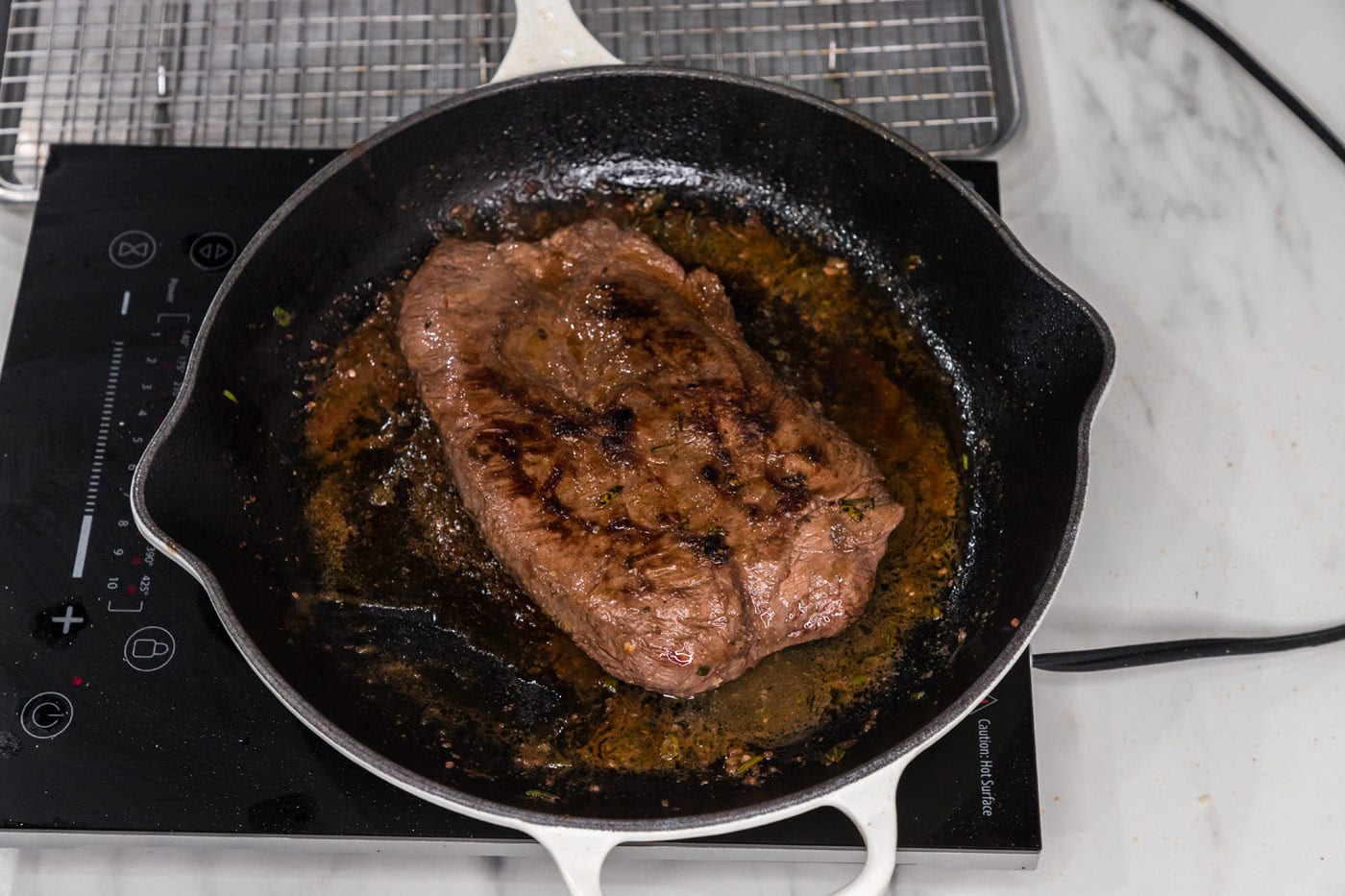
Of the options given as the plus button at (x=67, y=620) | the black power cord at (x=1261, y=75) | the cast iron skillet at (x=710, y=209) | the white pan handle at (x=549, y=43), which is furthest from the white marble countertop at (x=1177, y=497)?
the white pan handle at (x=549, y=43)

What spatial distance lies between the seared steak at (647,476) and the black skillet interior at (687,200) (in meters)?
0.20

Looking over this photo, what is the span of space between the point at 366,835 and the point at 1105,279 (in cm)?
177

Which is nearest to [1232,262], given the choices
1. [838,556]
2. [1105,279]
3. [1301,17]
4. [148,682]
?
[1105,279]

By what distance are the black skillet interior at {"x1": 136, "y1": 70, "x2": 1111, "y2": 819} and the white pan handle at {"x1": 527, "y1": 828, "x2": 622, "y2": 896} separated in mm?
73

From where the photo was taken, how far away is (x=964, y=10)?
2.59m

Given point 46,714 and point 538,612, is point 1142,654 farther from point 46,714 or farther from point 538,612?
point 46,714

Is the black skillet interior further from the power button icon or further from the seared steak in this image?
the power button icon

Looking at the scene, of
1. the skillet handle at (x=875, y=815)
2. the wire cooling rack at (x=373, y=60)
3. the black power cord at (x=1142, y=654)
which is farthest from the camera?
the wire cooling rack at (x=373, y=60)

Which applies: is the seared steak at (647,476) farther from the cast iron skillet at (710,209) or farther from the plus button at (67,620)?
the plus button at (67,620)

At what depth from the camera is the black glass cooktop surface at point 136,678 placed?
1.88 m

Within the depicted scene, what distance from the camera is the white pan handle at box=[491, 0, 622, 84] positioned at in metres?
2.15

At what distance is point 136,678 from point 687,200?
132cm

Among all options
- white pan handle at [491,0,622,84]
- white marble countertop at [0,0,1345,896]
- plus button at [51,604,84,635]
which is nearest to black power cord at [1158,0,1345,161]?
white marble countertop at [0,0,1345,896]

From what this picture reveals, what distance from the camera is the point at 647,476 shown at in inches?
76.6
